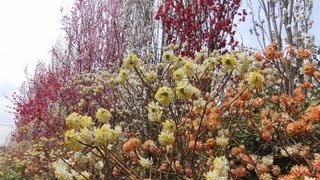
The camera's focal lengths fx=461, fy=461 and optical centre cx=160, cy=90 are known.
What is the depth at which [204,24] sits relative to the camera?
7008 millimetres

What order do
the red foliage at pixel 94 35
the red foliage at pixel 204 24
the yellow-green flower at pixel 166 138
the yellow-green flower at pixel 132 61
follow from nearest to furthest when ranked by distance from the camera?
1. the yellow-green flower at pixel 166 138
2. the yellow-green flower at pixel 132 61
3. the red foliage at pixel 204 24
4. the red foliage at pixel 94 35

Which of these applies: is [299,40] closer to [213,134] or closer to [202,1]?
[202,1]

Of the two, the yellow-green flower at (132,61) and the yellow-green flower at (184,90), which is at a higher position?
the yellow-green flower at (132,61)

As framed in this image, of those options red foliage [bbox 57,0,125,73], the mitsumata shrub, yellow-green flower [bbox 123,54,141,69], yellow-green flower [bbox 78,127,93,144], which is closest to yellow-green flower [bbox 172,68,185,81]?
the mitsumata shrub

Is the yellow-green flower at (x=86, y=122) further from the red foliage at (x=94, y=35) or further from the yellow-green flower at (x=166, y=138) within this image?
the red foliage at (x=94, y=35)

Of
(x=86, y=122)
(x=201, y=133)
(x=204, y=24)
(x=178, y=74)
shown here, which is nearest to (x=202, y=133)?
(x=201, y=133)

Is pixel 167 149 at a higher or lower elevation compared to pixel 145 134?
higher

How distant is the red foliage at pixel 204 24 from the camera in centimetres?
671

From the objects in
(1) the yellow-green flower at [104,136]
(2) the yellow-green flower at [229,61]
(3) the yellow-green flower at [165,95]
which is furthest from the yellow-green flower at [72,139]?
(2) the yellow-green flower at [229,61]

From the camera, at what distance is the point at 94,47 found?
11016 millimetres

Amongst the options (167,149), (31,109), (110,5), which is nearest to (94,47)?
(110,5)

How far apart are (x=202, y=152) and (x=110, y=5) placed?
851 centimetres

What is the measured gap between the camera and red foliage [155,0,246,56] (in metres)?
6.71

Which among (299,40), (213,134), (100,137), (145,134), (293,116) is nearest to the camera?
(100,137)
